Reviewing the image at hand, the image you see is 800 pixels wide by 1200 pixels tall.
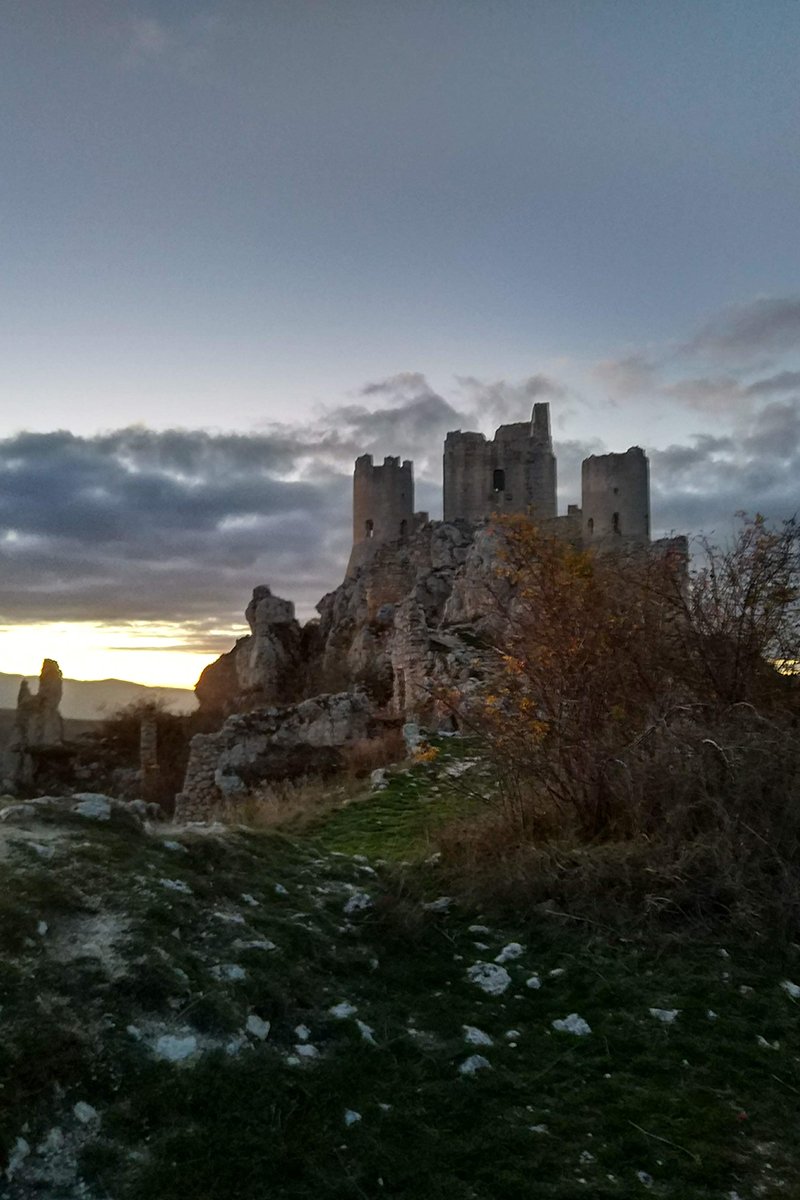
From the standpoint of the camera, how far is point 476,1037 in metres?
3.71

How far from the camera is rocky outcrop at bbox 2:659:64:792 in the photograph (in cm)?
3169

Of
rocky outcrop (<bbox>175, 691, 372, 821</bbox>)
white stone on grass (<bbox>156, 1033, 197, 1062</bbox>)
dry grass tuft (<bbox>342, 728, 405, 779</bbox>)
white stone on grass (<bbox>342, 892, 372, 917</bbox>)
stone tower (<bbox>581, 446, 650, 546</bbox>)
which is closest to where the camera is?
white stone on grass (<bbox>156, 1033, 197, 1062</bbox>)

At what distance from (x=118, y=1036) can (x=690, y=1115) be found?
7.18 ft

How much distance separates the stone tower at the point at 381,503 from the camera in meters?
44.2

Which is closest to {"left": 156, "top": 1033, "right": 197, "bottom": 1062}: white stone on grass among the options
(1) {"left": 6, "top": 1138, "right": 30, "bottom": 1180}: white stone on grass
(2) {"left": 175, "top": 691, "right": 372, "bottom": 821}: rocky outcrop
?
(1) {"left": 6, "top": 1138, "right": 30, "bottom": 1180}: white stone on grass

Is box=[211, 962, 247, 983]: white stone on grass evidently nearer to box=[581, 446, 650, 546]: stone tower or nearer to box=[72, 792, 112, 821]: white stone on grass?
box=[72, 792, 112, 821]: white stone on grass

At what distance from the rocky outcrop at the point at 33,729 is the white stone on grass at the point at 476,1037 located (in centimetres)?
3036

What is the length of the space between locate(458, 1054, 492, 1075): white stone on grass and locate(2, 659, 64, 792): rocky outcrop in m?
30.6

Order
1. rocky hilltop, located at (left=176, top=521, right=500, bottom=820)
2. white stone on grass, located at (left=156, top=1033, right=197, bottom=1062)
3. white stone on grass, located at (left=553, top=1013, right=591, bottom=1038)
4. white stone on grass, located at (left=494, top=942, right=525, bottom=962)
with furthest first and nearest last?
rocky hilltop, located at (left=176, top=521, right=500, bottom=820)
white stone on grass, located at (left=494, top=942, right=525, bottom=962)
white stone on grass, located at (left=553, top=1013, right=591, bottom=1038)
white stone on grass, located at (left=156, top=1033, right=197, bottom=1062)

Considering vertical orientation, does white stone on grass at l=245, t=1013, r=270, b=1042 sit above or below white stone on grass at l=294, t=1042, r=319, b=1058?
above

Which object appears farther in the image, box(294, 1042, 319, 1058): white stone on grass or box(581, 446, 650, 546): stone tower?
box(581, 446, 650, 546): stone tower

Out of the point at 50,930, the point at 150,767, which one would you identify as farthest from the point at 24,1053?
the point at 150,767

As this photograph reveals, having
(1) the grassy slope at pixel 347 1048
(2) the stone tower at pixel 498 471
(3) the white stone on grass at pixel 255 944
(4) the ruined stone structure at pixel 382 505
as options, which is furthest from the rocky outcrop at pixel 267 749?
(4) the ruined stone structure at pixel 382 505

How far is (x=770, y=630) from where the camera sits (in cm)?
743
